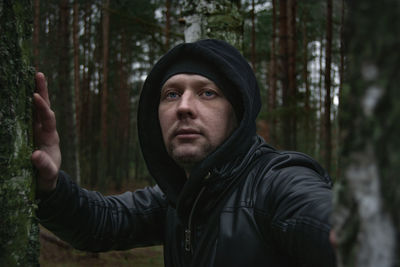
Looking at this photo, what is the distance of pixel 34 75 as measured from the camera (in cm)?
158

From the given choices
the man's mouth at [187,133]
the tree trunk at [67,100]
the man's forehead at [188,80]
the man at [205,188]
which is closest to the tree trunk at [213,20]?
the man at [205,188]

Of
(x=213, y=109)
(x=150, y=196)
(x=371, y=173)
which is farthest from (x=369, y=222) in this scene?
(x=150, y=196)

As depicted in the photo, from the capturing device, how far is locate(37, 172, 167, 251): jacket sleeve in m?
2.03

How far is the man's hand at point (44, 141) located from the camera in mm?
1635

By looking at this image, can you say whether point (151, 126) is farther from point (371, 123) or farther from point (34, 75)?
point (371, 123)

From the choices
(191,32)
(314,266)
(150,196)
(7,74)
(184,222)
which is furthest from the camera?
(191,32)

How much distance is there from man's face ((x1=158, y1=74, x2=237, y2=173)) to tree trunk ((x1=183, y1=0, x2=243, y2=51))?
1.99 metres

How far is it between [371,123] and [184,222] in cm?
167

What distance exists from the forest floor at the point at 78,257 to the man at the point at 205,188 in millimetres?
5905

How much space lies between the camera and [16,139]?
4.64ft

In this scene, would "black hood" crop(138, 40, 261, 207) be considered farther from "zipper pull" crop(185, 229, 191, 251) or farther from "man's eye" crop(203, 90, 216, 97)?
"zipper pull" crop(185, 229, 191, 251)

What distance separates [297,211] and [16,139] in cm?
127

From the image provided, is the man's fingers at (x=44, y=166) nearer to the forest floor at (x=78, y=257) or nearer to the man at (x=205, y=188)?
the man at (x=205, y=188)

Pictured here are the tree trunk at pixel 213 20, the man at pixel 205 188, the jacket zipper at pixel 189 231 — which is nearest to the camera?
the man at pixel 205 188
